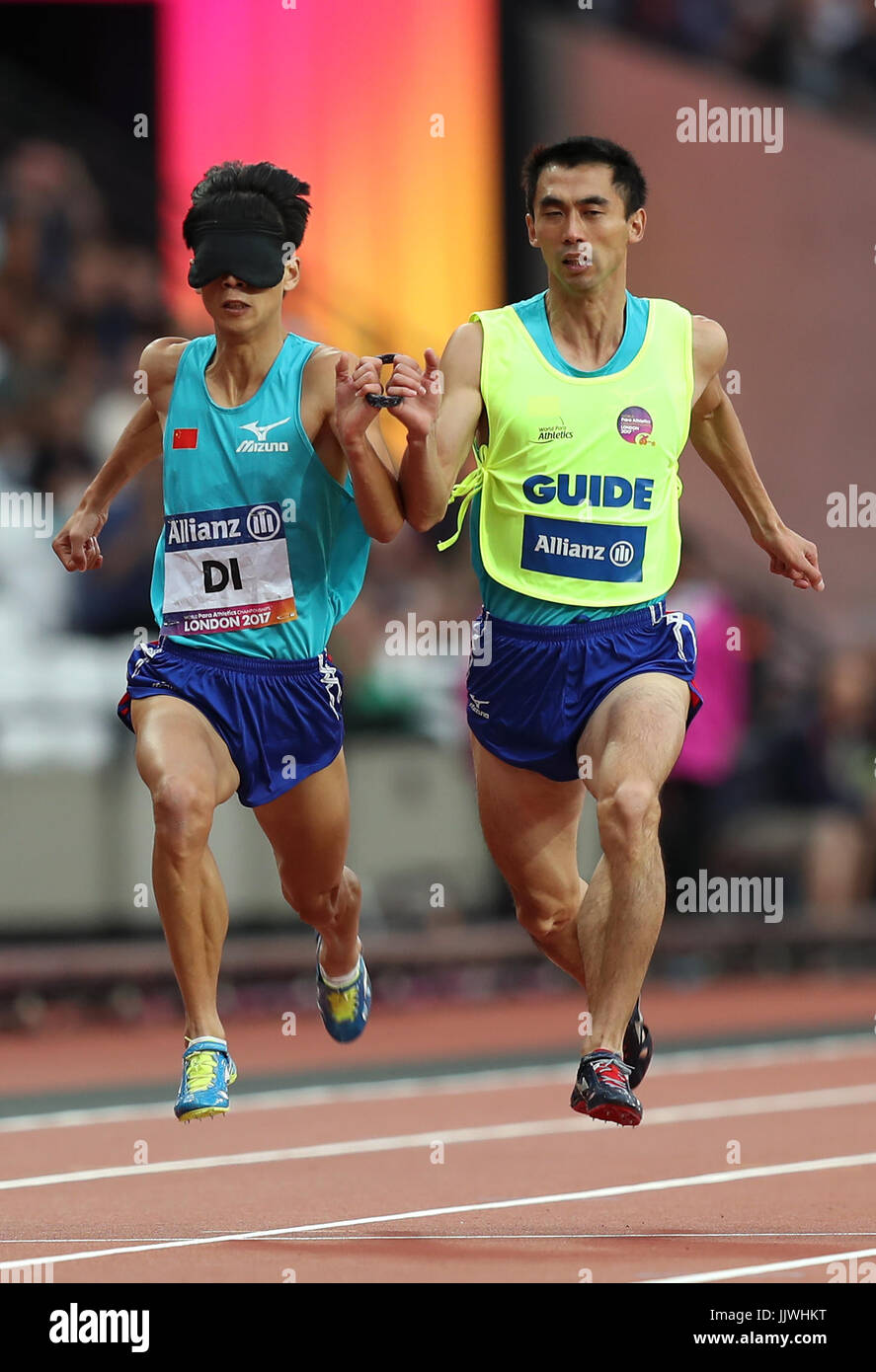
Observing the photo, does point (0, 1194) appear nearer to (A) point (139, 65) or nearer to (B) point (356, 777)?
(B) point (356, 777)

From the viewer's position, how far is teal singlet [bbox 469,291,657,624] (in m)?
7.45

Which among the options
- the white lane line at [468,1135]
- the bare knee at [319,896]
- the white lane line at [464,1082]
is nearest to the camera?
the bare knee at [319,896]

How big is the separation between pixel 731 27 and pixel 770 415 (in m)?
3.30

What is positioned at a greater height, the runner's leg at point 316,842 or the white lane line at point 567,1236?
the runner's leg at point 316,842

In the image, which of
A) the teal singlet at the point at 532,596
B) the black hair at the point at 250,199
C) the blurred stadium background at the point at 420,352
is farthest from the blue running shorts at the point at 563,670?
the blurred stadium background at the point at 420,352

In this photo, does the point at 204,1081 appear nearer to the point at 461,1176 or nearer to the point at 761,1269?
the point at 761,1269

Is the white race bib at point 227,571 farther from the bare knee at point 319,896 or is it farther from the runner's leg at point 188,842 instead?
the bare knee at point 319,896

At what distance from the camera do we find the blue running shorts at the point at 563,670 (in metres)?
7.40

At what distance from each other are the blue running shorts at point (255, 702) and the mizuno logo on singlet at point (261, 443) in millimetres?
663

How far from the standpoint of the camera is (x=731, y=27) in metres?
19.6

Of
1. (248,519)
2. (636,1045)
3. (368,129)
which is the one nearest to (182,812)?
(248,519)

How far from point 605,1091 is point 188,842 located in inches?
58.3

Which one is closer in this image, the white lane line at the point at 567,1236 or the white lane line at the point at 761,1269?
the white lane line at the point at 761,1269

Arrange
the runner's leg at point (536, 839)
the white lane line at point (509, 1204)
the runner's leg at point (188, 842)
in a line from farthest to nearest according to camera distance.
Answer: the runner's leg at point (536, 839), the white lane line at point (509, 1204), the runner's leg at point (188, 842)
